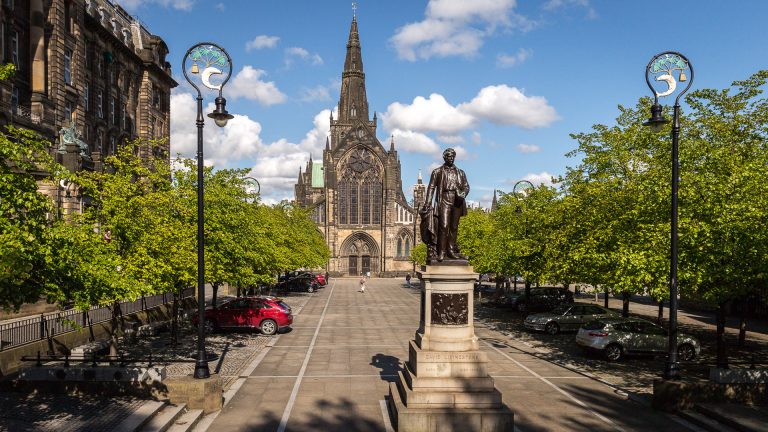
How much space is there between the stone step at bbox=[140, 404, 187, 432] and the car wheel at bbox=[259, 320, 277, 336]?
463 inches

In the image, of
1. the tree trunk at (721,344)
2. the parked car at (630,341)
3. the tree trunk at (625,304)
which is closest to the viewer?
the tree trunk at (721,344)

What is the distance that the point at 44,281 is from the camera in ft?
31.7

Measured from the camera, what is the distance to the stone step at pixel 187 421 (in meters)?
10.8

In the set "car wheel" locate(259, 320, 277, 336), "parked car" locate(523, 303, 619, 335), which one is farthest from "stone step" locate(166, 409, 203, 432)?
"parked car" locate(523, 303, 619, 335)

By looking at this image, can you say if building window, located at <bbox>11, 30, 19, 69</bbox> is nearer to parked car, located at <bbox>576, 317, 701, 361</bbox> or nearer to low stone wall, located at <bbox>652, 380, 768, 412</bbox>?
parked car, located at <bbox>576, 317, 701, 361</bbox>

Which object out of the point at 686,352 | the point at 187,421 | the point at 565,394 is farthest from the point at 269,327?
the point at 686,352

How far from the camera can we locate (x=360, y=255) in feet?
279

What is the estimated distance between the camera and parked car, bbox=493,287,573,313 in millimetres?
30891

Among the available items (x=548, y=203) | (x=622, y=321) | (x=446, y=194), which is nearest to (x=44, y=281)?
(x=446, y=194)

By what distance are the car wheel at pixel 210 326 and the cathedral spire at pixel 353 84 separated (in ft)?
248

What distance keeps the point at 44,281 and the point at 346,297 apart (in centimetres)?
3703

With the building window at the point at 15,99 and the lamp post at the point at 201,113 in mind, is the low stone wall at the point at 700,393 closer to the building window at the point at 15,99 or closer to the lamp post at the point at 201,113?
the lamp post at the point at 201,113

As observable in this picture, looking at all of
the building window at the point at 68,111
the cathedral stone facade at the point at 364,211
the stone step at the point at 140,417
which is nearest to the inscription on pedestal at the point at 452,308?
the stone step at the point at 140,417

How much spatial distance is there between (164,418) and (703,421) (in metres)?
11.5
